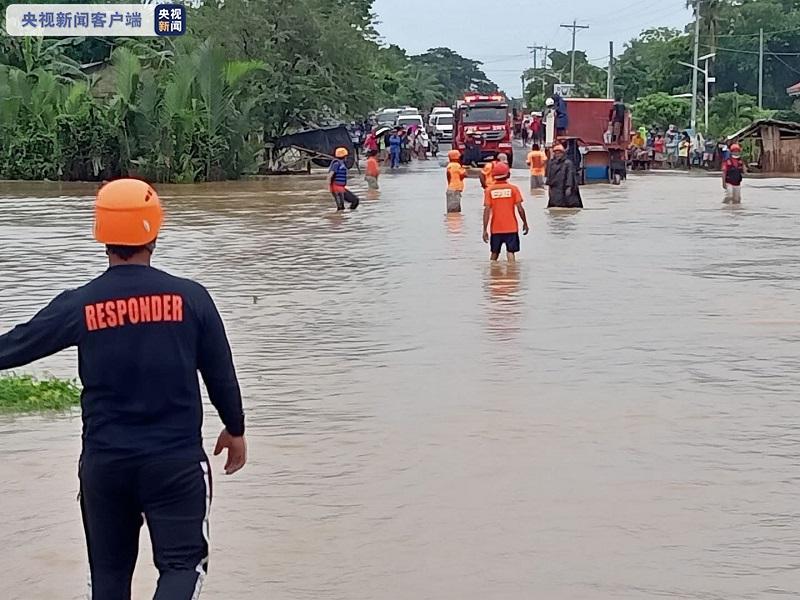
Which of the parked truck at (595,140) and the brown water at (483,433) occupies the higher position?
the parked truck at (595,140)

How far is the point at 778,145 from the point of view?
4828 cm

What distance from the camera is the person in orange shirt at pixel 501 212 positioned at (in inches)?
677

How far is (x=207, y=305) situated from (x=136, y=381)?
33 centimetres

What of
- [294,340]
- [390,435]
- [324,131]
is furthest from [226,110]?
[390,435]

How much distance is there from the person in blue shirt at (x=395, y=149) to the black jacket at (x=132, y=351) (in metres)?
47.1

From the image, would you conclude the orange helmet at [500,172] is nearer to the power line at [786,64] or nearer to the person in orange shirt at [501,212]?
the person in orange shirt at [501,212]

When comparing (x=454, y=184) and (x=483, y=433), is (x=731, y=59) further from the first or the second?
(x=483, y=433)

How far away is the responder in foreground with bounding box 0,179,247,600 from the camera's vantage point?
4.25 meters

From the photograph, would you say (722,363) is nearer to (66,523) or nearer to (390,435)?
(390,435)

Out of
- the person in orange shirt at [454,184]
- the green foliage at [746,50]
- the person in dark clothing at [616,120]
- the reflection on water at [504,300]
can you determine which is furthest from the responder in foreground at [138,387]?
the green foliage at [746,50]

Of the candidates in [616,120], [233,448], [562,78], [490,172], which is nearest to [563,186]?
[490,172]

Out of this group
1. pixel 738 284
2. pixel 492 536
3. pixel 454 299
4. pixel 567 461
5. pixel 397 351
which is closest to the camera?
pixel 492 536

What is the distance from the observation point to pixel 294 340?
12.5 m

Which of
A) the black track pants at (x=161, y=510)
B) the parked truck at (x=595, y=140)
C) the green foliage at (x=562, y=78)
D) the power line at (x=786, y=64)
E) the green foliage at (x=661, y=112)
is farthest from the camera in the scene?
the green foliage at (x=562, y=78)
